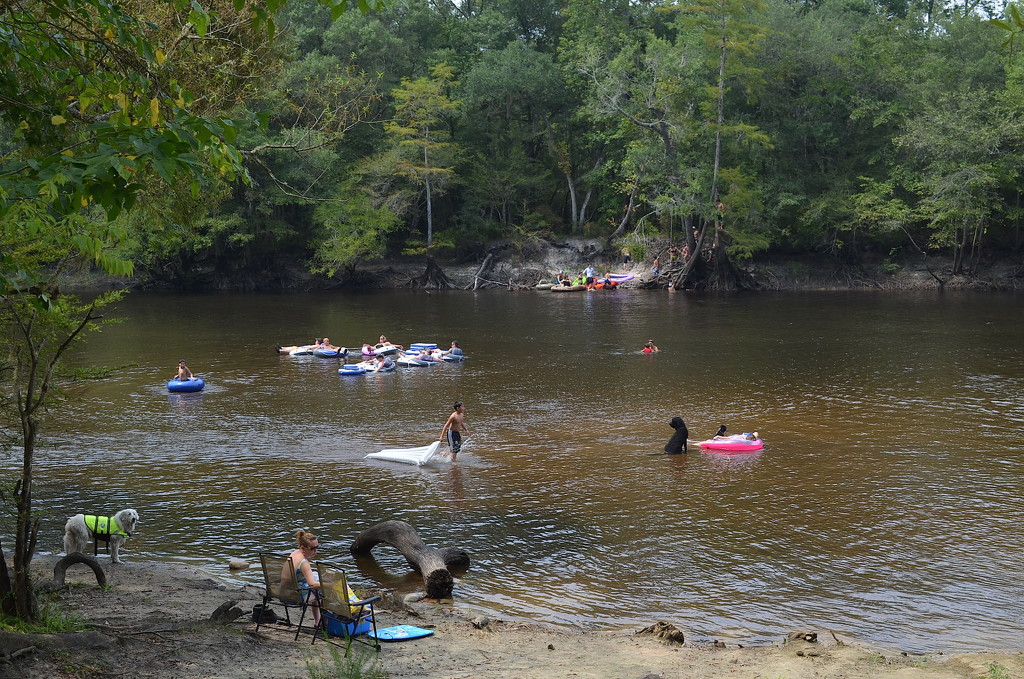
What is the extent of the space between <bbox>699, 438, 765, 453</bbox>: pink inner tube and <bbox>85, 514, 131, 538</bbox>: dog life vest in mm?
12378

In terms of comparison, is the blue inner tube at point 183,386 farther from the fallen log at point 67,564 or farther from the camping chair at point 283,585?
the camping chair at point 283,585

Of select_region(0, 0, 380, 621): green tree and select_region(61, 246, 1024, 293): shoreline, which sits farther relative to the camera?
select_region(61, 246, 1024, 293): shoreline

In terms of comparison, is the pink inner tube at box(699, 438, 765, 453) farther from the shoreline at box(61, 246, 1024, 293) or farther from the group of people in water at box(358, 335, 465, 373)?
the shoreline at box(61, 246, 1024, 293)

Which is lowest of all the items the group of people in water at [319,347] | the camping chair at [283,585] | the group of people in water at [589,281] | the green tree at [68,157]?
the camping chair at [283,585]

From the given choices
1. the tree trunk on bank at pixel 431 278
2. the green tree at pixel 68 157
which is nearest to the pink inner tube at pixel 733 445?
the green tree at pixel 68 157

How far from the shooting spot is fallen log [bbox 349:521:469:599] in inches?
502

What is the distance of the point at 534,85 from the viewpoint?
6469cm

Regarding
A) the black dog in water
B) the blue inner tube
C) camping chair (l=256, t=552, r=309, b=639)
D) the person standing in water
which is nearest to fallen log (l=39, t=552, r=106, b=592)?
camping chair (l=256, t=552, r=309, b=639)

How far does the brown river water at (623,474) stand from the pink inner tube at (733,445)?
39 cm

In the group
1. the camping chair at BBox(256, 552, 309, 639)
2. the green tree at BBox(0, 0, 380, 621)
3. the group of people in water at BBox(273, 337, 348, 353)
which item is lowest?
the camping chair at BBox(256, 552, 309, 639)

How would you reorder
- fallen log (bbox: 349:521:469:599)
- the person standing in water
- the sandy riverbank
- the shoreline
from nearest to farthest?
the sandy riverbank < fallen log (bbox: 349:521:469:599) < the person standing in water < the shoreline

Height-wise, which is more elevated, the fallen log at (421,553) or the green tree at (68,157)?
the green tree at (68,157)

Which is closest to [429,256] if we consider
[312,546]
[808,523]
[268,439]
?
[268,439]

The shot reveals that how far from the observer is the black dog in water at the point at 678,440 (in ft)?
67.3
